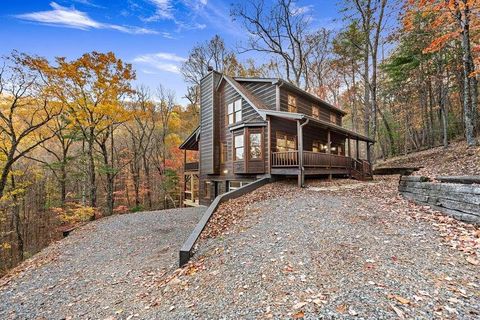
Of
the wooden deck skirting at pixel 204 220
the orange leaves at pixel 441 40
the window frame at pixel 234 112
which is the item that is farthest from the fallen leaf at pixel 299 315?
the orange leaves at pixel 441 40

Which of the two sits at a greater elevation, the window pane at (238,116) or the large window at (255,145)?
the window pane at (238,116)

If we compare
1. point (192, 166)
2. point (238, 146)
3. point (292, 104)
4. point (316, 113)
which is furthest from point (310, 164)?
point (192, 166)

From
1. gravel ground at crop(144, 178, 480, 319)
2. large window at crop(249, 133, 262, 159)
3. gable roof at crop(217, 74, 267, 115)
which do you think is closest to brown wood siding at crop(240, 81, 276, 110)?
gable roof at crop(217, 74, 267, 115)

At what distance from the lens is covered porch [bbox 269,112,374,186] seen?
38.6 ft

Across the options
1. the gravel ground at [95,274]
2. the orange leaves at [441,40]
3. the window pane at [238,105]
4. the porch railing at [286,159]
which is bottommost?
the gravel ground at [95,274]

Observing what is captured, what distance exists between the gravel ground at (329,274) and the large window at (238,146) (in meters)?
7.89

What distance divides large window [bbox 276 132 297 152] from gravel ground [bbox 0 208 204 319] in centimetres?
719

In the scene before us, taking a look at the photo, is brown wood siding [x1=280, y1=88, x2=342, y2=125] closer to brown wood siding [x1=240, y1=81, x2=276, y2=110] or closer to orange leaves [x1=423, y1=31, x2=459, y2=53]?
brown wood siding [x1=240, y1=81, x2=276, y2=110]

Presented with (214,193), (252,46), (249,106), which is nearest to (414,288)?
(249,106)

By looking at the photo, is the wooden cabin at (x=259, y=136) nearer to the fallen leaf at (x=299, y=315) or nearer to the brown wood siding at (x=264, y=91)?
the brown wood siding at (x=264, y=91)

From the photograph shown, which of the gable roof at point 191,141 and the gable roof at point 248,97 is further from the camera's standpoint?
the gable roof at point 191,141

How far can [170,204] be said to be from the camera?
24812 mm

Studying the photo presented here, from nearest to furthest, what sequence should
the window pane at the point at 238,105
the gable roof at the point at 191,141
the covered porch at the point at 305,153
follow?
the covered porch at the point at 305,153, the window pane at the point at 238,105, the gable roof at the point at 191,141

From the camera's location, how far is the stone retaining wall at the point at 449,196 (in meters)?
4.93
